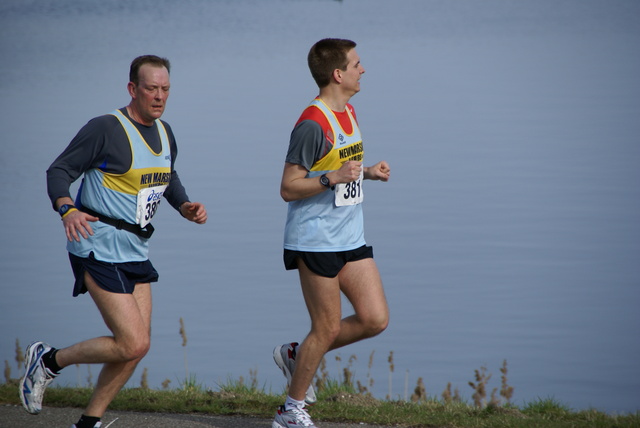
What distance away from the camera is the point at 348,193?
6.33 m

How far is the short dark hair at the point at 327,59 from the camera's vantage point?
20.9 ft

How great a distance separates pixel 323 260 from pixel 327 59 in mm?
1067

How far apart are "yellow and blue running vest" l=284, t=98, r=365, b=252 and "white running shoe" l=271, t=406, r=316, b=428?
88cm

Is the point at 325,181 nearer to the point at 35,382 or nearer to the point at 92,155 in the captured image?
the point at 92,155

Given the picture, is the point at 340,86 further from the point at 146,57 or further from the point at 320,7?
the point at 320,7

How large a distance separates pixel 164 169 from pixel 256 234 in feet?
37.2

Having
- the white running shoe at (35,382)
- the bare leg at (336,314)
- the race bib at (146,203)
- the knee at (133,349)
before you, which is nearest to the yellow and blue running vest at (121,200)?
the race bib at (146,203)

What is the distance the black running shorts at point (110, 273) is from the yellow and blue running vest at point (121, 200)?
0.03 metres

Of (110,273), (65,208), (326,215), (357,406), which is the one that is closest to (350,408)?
(357,406)

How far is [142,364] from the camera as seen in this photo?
39.5ft

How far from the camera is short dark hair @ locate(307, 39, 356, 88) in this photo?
6.36 m

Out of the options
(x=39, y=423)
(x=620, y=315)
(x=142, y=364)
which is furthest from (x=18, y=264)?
(x=39, y=423)

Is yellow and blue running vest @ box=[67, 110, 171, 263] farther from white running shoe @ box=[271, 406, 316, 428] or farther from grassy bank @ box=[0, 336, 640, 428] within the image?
grassy bank @ box=[0, 336, 640, 428]

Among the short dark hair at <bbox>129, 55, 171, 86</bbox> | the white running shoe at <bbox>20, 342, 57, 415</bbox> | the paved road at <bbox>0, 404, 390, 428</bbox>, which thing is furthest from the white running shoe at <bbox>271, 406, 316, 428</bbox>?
the short dark hair at <bbox>129, 55, 171, 86</bbox>
